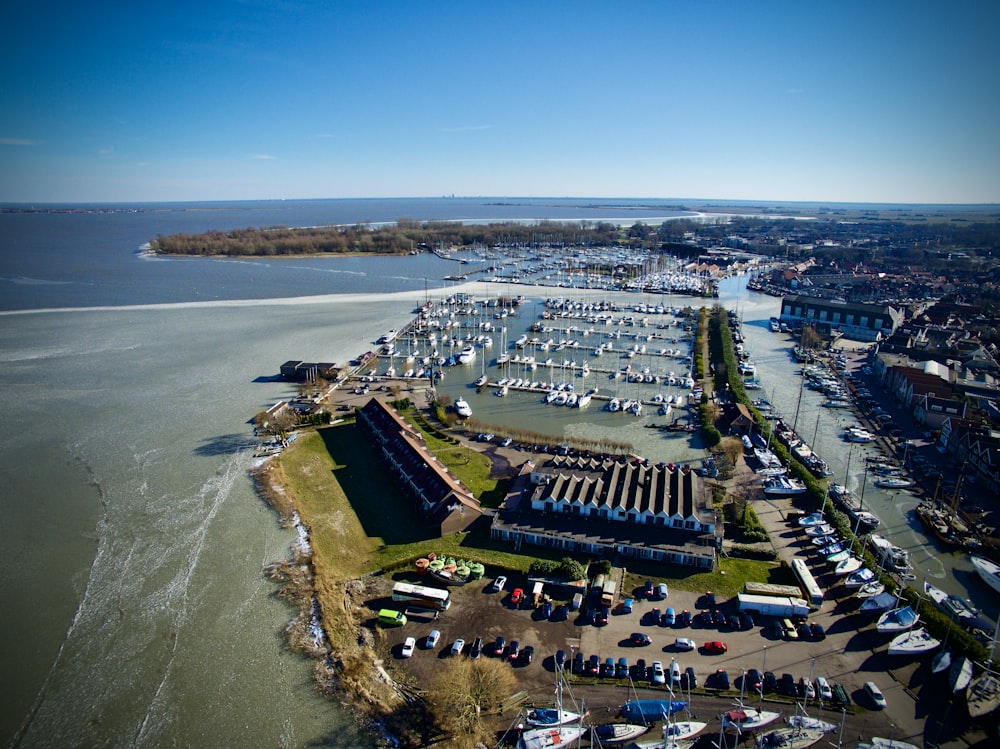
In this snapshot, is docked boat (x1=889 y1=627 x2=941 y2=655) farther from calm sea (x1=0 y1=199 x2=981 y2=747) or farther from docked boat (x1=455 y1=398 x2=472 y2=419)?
docked boat (x1=455 y1=398 x2=472 y2=419)

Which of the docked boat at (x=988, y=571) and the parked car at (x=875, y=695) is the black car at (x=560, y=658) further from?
the docked boat at (x=988, y=571)

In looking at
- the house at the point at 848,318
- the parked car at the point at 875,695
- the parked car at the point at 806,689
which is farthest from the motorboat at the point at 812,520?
the house at the point at 848,318

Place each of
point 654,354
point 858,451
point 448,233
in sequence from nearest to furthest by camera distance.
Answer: point 858,451 < point 654,354 < point 448,233

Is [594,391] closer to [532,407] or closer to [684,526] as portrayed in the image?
[532,407]


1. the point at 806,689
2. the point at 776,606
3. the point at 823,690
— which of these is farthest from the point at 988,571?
the point at 806,689

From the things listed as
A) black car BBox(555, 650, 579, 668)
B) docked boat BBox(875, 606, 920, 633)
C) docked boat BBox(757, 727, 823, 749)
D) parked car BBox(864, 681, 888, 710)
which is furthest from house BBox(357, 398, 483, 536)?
docked boat BBox(875, 606, 920, 633)

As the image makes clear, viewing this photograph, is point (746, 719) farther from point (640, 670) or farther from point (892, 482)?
point (892, 482)

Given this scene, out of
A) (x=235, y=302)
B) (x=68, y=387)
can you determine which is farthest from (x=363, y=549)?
(x=235, y=302)
